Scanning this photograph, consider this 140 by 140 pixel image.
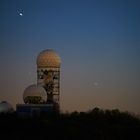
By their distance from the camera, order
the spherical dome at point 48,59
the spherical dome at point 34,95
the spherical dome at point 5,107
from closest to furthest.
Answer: the spherical dome at point 34,95 → the spherical dome at point 5,107 → the spherical dome at point 48,59

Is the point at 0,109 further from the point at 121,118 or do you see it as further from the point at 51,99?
Answer: the point at 121,118

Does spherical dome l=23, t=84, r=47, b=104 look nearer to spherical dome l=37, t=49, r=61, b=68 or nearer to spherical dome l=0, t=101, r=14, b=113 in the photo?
spherical dome l=0, t=101, r=14, b=113

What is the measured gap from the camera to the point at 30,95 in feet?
186

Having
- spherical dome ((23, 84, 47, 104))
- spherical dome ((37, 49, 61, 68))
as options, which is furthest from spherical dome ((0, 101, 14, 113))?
spherical dome ((37, 49, 61, 68))

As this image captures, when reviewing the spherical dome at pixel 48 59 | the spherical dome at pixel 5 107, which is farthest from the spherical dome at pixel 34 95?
the spherical dome at pixel 48 59

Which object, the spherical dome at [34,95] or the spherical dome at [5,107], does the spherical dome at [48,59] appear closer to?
the spherical dome at [5,107]

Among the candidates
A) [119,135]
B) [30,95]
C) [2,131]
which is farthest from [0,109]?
[119,135]

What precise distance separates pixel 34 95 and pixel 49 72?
9002 mm

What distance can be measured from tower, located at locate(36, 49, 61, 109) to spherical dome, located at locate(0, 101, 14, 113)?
5.48 m

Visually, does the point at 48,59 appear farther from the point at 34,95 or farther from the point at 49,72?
the point at 34,95

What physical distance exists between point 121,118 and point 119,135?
14.9m

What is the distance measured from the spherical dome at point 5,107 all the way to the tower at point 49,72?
18.0 feet

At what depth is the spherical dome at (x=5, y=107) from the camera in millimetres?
60469

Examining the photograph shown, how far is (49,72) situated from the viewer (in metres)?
64.8
